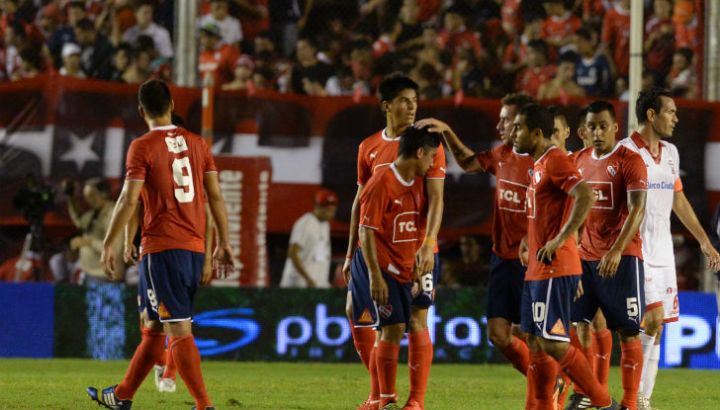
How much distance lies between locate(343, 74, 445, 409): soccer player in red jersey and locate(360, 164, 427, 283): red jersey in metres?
0.07

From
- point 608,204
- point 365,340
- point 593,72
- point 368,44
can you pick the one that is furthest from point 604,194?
point 368,44

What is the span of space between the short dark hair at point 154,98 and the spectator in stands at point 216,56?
23.9 feet

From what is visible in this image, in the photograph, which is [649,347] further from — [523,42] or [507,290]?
[523,42]

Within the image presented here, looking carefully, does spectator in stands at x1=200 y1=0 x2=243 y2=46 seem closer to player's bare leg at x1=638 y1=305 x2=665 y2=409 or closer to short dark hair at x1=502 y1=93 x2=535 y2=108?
short dark hair at x1=502 y1=93 x2=535 y2=108

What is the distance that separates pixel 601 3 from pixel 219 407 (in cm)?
846

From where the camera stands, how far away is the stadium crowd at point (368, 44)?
1465cm

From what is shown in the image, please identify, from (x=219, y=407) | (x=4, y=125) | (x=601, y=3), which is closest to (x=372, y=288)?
(x=219, y=407)

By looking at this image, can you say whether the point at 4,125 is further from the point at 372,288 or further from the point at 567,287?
the point at 567,287

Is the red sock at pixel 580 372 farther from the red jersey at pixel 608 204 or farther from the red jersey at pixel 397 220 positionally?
the red jersey at pixel 608 204

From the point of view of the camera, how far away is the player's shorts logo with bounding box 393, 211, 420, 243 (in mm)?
7750

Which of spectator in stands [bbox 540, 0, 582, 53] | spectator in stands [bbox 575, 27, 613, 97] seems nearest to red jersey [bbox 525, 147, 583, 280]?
spectator in stands [bbox 575, 27, 613, 97]

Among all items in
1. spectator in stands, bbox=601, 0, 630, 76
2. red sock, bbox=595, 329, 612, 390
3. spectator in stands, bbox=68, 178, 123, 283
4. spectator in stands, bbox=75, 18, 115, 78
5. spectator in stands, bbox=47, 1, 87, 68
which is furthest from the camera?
spectator in stands, bbox=601, 0, 630, 76

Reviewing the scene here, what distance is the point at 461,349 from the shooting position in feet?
44.6

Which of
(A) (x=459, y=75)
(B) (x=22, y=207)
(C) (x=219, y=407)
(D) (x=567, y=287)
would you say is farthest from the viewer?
(A) (x=459, y=75)
